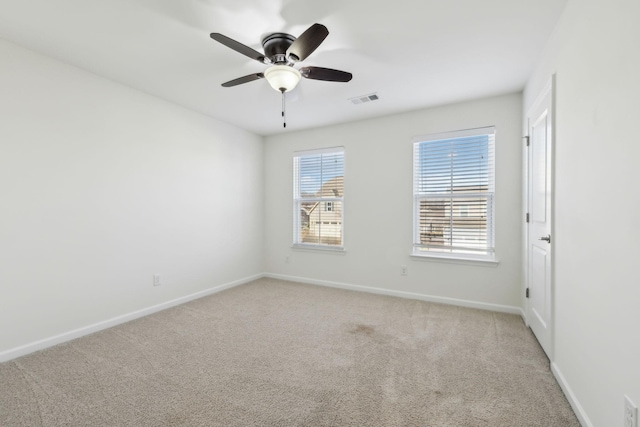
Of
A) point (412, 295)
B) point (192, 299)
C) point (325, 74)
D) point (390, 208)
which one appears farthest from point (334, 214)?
point (325, 74)

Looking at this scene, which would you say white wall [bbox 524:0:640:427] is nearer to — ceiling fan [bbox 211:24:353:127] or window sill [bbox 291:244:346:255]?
ceiling fan [bbox 211:24:353:127]

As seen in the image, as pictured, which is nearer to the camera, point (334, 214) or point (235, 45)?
point (235, 45)

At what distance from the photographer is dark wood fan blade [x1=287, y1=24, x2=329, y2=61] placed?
1.66 meters

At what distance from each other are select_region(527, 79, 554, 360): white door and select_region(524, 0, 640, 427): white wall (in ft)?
0.54

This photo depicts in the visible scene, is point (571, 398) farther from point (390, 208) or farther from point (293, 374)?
point (390, 208)

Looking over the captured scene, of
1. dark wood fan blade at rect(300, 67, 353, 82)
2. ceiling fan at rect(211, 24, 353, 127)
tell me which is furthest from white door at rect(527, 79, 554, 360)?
ceiling fan at rect(211, 24, 353, 127)

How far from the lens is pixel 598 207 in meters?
1.44

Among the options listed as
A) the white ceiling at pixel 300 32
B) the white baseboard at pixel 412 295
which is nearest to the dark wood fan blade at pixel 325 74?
the white ceiling at pixel 300 32

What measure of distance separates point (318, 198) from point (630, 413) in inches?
153

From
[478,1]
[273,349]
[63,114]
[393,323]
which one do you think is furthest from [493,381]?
[63,114]

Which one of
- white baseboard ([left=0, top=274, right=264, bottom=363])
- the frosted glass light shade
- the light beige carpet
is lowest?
the light beige carpet

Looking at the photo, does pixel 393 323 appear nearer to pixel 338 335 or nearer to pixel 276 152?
pixel 338 335

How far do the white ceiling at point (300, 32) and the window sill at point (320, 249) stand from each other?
7.31 feet

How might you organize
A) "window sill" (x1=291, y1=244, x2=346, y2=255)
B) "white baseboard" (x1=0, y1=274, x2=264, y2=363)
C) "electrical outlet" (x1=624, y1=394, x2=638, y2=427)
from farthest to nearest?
"window sill" (x1=291, y1=244, x2=346, y2=255), "white baseboard" (x1=0, y1=274, x2=264, y2=363), "electrical outlet" (x1=624, y1=394, x2=638, y2=427)
